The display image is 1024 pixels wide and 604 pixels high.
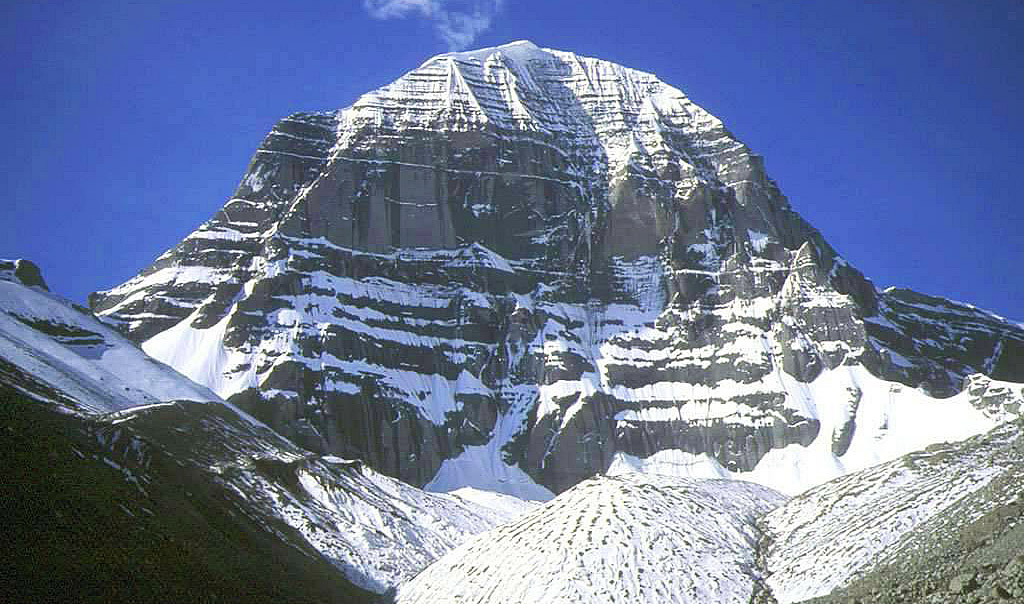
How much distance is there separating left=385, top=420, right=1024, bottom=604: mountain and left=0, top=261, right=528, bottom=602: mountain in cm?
1694

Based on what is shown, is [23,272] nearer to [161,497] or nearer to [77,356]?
[77,356]

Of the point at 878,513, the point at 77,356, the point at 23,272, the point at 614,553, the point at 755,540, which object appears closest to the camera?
the point at 614,553

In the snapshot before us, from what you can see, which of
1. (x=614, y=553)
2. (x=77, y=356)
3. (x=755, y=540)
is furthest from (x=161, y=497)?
(x=77, y=356)

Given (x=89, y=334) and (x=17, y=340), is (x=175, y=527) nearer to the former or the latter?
(x=17, y=340)

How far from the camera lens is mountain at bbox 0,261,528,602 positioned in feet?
237

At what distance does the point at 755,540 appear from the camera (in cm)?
8288

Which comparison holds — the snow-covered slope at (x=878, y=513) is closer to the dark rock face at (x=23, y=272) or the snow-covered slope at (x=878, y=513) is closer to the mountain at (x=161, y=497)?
the mountain at (x=161, y=497)

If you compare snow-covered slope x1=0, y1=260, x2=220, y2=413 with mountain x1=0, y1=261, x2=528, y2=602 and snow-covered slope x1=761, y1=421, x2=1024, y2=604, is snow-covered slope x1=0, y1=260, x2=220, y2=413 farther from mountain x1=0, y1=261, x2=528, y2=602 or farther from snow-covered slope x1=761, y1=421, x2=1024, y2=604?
snow-covered slope x1=761, y1=421, x2=1024, y2=604

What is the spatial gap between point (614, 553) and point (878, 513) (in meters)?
17.5

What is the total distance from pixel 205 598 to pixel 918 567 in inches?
1686

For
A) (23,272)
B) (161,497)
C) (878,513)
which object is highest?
(23,272)

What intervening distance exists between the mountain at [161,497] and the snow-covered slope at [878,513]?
35.9 m

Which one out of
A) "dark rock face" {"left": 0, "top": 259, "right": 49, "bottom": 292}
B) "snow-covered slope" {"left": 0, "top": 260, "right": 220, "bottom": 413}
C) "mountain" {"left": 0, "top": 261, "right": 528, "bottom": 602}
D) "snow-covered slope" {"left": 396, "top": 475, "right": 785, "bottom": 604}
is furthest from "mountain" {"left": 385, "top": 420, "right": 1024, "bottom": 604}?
"dark rock face" {"left": 0, "top": 259, "right": 49, "bottom": 292}

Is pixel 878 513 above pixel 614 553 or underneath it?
above
